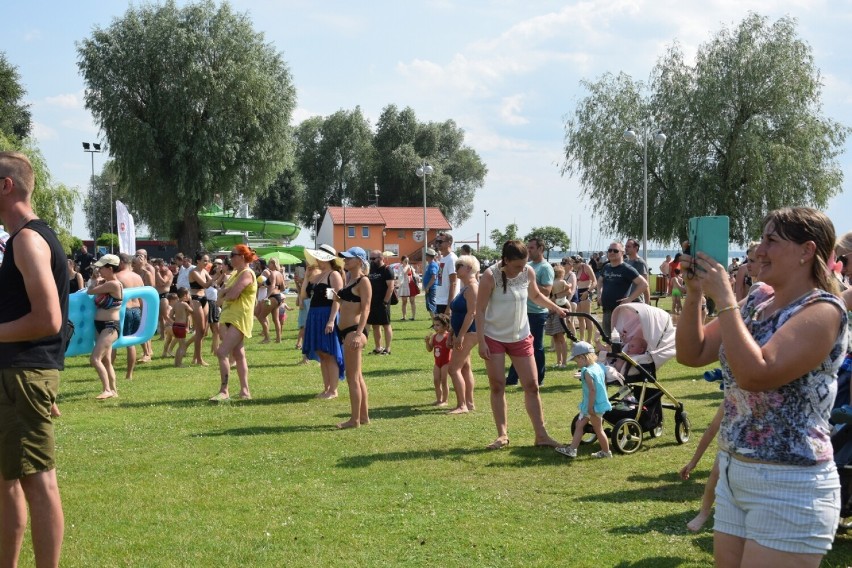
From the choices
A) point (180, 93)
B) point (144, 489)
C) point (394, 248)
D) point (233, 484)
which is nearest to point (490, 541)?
point (233, 484)

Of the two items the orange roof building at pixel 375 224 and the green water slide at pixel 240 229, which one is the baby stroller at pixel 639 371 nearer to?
the green water slide at pixel 240 229

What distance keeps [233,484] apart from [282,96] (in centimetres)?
3452

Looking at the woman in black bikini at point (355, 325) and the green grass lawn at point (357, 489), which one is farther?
the woman in black bikini at point (355, 325)

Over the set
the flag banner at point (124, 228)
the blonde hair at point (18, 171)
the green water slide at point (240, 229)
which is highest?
the green water slide at point (240, 229)

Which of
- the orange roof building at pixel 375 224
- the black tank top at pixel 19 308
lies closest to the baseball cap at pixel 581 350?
the black tank top at pixel 19 308

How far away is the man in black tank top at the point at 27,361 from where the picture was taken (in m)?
3.78

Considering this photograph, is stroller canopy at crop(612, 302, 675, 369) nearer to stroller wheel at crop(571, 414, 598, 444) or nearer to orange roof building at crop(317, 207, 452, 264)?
stroller wheel at crop(571, 414, 598, 444)

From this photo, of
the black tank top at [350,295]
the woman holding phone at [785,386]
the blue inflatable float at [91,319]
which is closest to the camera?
the woman holding phone at [785,386]

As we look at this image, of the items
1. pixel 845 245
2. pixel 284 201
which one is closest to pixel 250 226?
pixel 284 201

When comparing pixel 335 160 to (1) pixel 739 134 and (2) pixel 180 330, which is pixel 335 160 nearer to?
(1) pixel 739 134

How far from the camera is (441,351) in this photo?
10.2 meters

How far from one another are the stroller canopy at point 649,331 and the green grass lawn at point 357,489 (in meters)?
0.90

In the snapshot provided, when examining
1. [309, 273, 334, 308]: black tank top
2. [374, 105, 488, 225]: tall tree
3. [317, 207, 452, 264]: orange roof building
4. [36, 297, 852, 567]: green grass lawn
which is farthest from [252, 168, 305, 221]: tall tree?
[309, 273, 334, 308]: black tank top

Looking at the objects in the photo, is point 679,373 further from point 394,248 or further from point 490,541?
point 394,248
